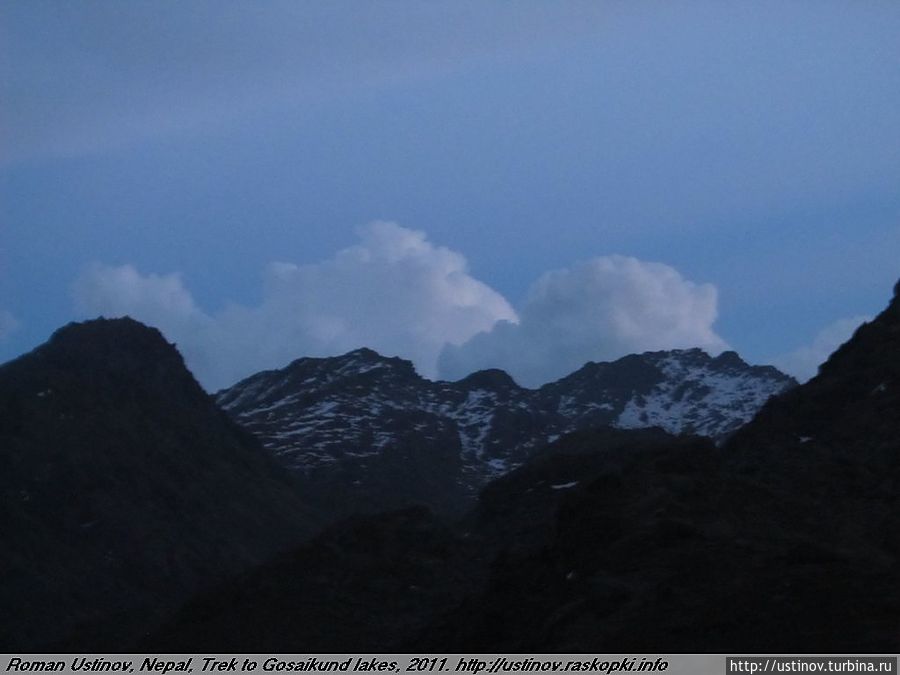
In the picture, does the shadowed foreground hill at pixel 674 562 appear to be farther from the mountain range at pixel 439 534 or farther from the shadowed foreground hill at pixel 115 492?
the shadowed foreground hill at pixel 115 492

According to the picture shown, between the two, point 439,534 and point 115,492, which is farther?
point 115,492

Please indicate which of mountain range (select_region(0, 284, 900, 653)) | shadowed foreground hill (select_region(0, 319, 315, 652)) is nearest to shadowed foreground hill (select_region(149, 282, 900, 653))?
mountain range (select_region(0, 284, 900, 653))

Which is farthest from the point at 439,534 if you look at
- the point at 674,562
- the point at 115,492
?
the point at 115,492

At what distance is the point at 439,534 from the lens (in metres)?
116

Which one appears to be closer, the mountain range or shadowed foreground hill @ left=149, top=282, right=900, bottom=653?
shadowed foreground hill @ left=149, top=282, right=900, bottom=653

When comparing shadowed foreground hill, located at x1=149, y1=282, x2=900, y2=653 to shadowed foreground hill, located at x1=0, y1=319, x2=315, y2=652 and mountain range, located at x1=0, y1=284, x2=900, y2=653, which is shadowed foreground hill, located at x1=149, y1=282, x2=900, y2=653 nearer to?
mountain range, located at x1=0, y1=284, x2=900, y2=653

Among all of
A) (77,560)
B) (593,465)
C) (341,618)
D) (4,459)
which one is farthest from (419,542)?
(4,459)

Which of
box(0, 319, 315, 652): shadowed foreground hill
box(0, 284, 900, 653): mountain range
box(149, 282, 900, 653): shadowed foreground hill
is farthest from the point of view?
box(0, 319, 315, 652): shadowed foreground hill

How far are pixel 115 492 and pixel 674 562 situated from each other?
92.3 meters

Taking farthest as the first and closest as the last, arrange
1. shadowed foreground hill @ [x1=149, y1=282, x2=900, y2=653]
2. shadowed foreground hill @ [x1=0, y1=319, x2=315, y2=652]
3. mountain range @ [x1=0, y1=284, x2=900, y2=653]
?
shadowed foreground hill @ [x1=0, y1=319, x2=315, y2=652]
mountain range @ [x1=0, y1=284, x2=900, y2=653]
shadowed foreground hill @ [x1=149, y1=282, x2=900, y2=653]

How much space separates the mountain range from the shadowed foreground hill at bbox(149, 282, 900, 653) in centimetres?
19

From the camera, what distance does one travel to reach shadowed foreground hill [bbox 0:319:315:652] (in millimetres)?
134500

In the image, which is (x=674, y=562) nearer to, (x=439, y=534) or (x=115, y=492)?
(x=439, y=534)

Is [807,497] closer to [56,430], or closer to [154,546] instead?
[154,546]
